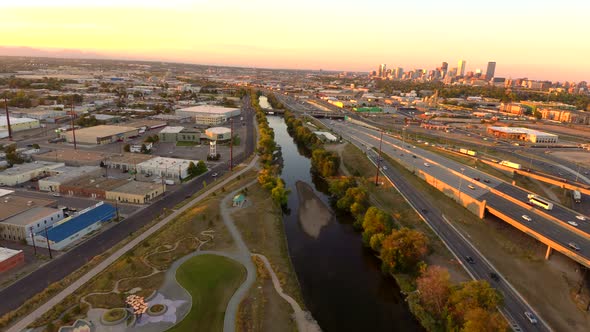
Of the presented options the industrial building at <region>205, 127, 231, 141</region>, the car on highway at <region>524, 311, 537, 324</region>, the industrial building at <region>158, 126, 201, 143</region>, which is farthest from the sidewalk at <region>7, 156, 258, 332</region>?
the industrial building at <region>158, 126, 201, 143</region>

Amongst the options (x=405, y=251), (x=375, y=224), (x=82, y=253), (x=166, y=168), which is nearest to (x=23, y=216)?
(x=82, y=253)

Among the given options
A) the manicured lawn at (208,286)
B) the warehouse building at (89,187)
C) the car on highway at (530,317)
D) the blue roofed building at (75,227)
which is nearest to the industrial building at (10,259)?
the blue roofed building at (75,227)

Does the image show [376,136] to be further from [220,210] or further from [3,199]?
[3,199]

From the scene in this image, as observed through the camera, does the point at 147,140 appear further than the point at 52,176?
Yes

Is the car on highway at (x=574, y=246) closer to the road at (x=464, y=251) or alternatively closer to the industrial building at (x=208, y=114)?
the road at (x=464, y=251)

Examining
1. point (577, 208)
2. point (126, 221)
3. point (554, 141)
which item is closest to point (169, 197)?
point (126, 221)

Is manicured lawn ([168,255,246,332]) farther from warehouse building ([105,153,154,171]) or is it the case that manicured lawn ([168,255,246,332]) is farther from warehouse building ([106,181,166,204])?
warehouse building ([105,153,154,171])
